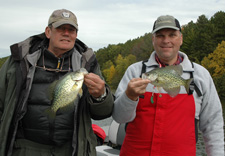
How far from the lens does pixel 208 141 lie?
3432mm

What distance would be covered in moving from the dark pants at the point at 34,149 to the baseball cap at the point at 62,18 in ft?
5.29

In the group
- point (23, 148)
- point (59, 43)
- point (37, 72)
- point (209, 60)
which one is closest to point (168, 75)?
point (59, 43)

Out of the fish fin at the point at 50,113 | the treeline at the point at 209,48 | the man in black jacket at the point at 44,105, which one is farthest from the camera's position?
the treeline at the point at 209,48

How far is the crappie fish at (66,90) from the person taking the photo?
2.90 m

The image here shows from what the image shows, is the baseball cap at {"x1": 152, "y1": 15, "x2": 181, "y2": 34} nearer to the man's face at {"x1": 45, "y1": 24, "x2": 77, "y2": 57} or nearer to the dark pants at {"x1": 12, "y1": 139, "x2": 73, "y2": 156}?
the man's face at {"x1": 45, "y1": 24, "x2": 77, "y2": 57}

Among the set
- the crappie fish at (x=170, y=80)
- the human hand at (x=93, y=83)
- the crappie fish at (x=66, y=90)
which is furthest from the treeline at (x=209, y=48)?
the crappie fish at (x=66, y=90)

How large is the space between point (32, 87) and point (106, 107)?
3.41ft

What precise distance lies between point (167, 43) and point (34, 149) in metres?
2.26

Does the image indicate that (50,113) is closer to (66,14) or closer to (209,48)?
(66,14)

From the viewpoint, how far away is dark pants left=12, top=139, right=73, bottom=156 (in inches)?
125

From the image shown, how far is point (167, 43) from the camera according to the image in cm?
335

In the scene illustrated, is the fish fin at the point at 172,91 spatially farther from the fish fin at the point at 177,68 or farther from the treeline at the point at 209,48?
the treeline at the point at 209,48

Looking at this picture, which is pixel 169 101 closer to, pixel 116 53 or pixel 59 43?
pixel 59 43

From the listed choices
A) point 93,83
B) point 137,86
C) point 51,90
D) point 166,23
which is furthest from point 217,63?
point 51,90
